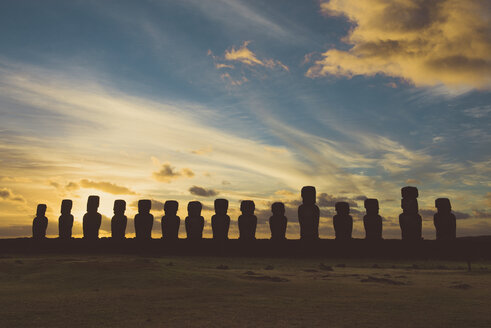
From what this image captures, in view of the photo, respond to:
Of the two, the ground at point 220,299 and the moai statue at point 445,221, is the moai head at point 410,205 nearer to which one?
the moai statue at point 445,221

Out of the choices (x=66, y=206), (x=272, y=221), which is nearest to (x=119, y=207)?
(x=66, y=206)

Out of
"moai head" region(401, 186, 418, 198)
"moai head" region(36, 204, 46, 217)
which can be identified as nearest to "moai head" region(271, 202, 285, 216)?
"moai head" region(401, 186, 418, 198)

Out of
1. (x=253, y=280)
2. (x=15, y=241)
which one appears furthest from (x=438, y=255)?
(x=15, y=241)

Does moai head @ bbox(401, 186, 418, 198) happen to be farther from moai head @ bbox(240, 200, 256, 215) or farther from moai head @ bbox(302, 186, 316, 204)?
moai head @ bbox(240, 200, 256, 215)

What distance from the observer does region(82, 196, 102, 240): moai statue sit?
2888 centimetres

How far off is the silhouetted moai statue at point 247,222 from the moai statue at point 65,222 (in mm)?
11934

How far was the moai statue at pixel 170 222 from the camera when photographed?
26.6 m

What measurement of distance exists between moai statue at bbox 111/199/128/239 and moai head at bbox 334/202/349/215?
1296 centimetres

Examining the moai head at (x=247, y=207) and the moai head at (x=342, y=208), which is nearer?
the moai head at (x=342, y=208)

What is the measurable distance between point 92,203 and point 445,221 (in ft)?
69.0

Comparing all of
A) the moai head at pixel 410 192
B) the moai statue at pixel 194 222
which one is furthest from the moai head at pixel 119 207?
the moai head at pixel 410 192

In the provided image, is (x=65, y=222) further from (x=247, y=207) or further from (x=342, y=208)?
(x=342, y=208)

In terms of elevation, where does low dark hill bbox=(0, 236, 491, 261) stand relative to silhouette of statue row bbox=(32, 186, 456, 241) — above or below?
below

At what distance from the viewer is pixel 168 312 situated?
21.3 feet
